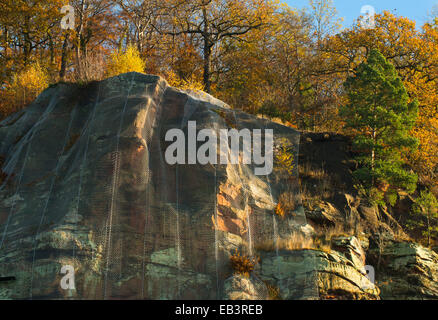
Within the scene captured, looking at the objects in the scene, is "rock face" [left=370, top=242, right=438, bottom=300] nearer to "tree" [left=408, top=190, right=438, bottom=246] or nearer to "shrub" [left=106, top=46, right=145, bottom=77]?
"tree" [left=408, top=190, right=438, bottom=246]

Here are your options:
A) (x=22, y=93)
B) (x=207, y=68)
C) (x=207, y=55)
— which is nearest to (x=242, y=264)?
(x=22, y=93)

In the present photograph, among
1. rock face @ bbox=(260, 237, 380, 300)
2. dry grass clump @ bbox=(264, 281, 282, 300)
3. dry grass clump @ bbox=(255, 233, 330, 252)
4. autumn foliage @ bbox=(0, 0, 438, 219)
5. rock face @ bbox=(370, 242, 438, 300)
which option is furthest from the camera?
autumn foliage @ bbox=(0, 0, 438, 219)

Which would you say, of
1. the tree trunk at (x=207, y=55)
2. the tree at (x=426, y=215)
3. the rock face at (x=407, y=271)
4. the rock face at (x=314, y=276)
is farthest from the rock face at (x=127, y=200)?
the tree trunk at (x=207, y=55)

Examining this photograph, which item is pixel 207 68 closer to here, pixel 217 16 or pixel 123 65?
pixel 217 16

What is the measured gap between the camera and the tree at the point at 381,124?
15289 mm

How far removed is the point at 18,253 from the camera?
371 inches

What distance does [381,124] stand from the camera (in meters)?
15.9

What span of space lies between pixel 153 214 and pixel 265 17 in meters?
18.9

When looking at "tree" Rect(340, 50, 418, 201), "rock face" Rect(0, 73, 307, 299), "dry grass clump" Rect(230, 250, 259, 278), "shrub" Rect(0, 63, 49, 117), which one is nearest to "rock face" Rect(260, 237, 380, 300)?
"dry grass clump" Rect(230, 250, 259, 278)

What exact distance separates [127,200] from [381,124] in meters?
10.8

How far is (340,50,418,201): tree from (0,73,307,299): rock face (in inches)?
160

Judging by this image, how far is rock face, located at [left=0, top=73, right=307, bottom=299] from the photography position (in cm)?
937

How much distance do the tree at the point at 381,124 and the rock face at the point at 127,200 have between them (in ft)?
13.4

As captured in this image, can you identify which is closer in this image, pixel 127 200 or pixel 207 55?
pixel 127 200
